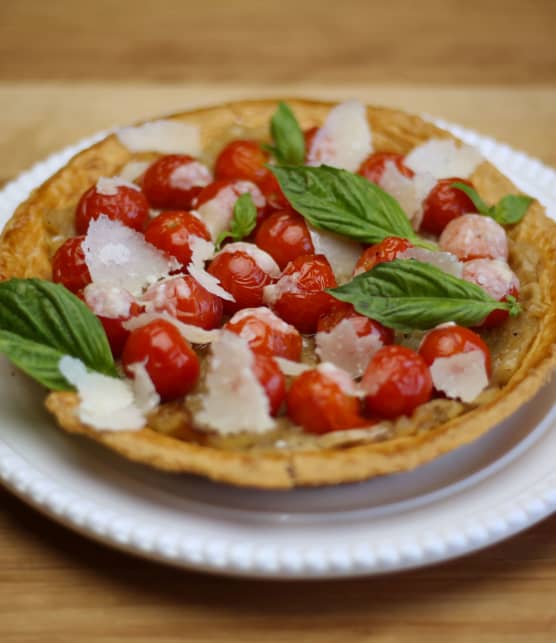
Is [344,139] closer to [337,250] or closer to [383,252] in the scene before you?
[337,250]

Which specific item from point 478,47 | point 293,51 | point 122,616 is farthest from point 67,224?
point 478,47

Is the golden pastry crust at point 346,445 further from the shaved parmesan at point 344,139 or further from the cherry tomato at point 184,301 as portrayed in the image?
the cherry tomato at point 184,301

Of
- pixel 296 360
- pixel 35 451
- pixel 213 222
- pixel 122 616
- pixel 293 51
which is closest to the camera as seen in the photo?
pixel 122 616

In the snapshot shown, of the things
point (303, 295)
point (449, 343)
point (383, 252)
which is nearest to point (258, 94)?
point (383, 252)

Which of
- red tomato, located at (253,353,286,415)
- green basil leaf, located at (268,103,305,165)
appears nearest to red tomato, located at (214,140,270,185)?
green basil leaf, located at (268,103,305,165)

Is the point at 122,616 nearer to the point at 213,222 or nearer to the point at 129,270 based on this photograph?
the point at 129,270

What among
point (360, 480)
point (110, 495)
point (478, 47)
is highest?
point (478, 47)

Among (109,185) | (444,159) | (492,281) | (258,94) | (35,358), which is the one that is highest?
(444,159)
